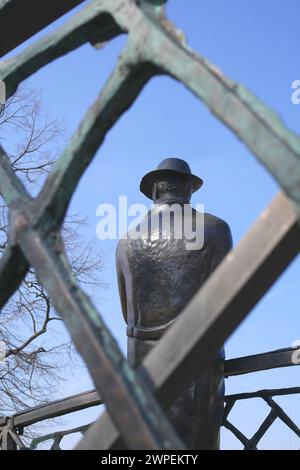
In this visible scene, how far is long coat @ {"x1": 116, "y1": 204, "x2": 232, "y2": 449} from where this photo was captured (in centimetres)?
399

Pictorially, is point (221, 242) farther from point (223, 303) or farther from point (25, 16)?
point (223, 303)

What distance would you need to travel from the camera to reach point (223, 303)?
144 cm

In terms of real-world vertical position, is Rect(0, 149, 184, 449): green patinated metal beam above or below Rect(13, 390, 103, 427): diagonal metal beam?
below

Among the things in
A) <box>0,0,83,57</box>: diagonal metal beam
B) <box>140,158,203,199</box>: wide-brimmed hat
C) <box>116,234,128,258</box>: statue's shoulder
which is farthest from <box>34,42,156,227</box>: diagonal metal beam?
<box>140,158,203,199</box>: wide-brimmed hat

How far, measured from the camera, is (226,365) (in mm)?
4699

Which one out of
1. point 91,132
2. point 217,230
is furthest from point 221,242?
point 91,132

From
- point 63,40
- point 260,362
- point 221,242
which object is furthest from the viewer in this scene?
point 260,362

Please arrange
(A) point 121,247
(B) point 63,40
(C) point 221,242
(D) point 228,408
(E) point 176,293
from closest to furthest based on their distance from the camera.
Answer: (B) point 63,40, (E) point 176,293, (C) point 221,242, (A) point 121,247, (D) point 228,408

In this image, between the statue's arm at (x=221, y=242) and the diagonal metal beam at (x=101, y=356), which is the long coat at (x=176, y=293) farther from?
Result: the diagonal metal beam at (x=101, y=356)

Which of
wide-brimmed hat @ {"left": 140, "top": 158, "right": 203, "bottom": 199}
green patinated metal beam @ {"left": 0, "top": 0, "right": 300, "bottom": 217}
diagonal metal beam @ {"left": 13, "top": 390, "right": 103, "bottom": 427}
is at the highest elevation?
wide-brimmed hat @ {"left": 140, "top": 158, "right": 203, "bottom": 199}

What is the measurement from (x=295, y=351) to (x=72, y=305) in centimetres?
338

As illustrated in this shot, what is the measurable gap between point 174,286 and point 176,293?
5 cm

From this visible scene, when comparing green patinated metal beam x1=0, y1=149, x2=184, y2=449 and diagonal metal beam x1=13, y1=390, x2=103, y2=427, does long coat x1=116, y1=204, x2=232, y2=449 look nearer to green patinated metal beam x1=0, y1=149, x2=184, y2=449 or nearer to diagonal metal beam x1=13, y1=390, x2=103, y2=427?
diagonal metal beam x1=13, y1=390, x2=103, y2=427
